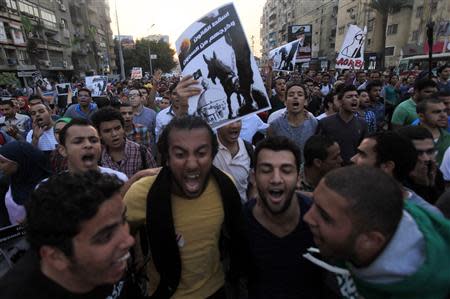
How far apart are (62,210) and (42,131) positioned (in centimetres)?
400

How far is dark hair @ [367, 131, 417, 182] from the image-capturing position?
6.86ft

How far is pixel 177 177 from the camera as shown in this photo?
1.92m

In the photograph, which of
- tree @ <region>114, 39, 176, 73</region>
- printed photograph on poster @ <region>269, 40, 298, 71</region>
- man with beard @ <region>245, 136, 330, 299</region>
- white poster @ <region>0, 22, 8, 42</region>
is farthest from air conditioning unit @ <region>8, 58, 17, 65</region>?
man with beard @ <region>245, 136, 330, 299</region>

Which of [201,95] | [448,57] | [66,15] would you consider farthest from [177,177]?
[66,15]

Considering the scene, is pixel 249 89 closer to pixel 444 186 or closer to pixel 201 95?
pixel 201 95

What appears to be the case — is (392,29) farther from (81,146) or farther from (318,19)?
(81,146)

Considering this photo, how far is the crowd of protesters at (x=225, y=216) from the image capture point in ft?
3.87

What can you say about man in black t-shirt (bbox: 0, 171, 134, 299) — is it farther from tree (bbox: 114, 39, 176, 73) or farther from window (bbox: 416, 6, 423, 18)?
tree (bbox: 114, 39, 176, 73)

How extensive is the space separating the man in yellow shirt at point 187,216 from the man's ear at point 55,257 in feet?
2.06

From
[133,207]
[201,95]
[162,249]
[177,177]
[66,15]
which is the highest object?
[66,15]

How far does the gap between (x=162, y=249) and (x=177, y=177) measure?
1.38 ft

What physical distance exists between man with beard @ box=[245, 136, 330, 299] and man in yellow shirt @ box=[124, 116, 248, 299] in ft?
0.38

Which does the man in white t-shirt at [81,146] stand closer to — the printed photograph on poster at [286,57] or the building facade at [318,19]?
the printed photograph on poster at [286,57]

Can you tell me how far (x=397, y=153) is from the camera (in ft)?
6.88
